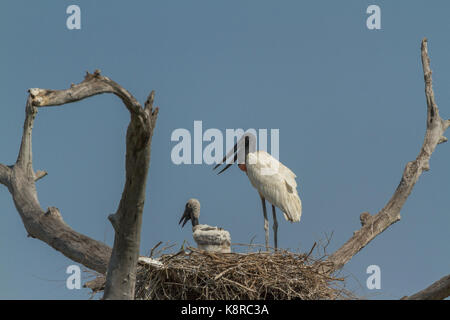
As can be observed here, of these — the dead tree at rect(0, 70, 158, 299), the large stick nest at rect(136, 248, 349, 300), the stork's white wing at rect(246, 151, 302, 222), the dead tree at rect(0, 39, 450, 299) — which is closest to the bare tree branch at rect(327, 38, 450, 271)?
the dead tree at rect(0, 39, 450, 299)

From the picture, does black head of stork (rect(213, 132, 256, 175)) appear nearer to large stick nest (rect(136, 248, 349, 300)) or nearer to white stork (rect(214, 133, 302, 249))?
white stork (rect(214, 133, 302, 249))

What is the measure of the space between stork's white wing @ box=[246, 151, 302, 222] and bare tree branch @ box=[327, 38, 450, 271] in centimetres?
102

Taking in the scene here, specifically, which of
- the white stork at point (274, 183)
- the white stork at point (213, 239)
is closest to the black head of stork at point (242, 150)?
the white stork at point (274, 183)

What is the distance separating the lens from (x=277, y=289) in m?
7.77

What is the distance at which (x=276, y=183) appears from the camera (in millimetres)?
11000

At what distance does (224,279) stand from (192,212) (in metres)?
3.00

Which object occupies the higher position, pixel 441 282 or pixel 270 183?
pixel 270 183

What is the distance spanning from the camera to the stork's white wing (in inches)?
428

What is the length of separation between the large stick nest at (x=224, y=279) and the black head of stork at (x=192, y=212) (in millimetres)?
2449

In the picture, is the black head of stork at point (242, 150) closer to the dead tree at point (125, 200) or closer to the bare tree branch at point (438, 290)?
the dead tree at point (125, 200)
